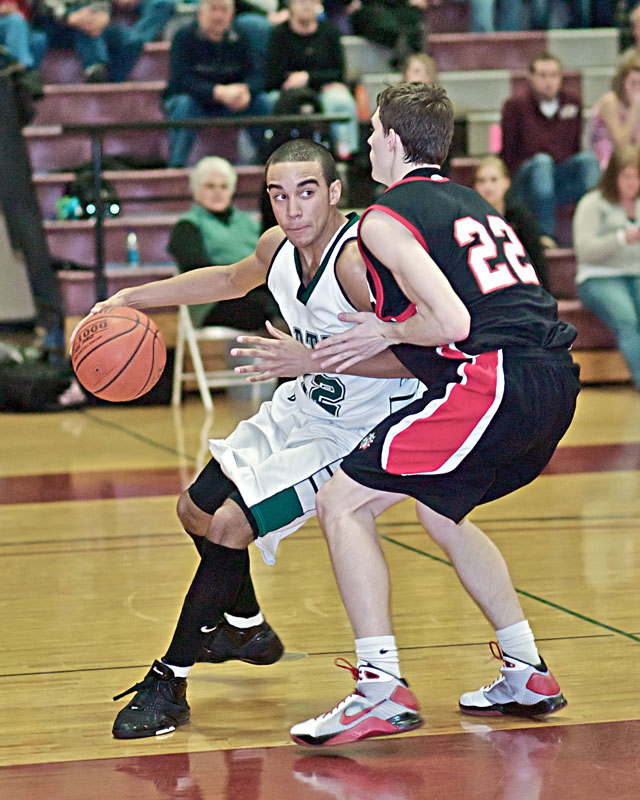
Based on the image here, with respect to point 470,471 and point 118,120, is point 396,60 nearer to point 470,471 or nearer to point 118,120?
point 118,120

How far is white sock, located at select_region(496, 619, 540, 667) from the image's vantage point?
2.92 meters

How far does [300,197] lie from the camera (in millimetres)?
3004

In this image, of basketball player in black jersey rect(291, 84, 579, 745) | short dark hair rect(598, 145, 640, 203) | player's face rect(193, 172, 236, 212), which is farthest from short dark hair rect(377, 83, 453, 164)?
short dark hair rect(598, 145, 640, 203)

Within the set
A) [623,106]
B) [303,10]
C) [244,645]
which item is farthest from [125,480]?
[623,106]

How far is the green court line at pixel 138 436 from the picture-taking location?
21.3 feet

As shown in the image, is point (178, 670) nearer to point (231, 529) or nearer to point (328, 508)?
point (231, 529)

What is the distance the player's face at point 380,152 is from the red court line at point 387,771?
4.18ft

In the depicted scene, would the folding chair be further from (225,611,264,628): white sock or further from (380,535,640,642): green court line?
(225,611,264,628): white sock

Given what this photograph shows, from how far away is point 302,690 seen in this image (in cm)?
319

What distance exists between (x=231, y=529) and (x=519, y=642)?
72cm

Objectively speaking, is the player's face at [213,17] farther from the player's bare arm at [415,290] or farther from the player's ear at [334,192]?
the player's bare arm at [415,290]

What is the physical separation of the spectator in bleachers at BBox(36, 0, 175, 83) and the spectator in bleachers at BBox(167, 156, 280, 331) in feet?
7.71

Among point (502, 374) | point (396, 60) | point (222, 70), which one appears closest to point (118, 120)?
point (222, 70)

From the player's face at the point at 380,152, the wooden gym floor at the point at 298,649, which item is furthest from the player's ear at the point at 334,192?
the wooden gym floor at the point at 298,649
